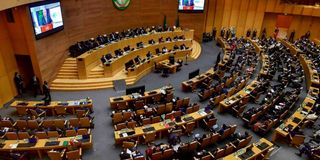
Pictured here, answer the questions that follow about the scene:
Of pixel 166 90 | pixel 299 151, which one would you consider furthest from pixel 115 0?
pixel 299 151

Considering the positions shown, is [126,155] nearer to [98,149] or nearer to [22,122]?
[98,149]

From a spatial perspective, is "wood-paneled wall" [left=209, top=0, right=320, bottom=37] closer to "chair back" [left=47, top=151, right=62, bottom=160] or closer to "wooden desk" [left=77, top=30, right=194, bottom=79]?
"wooden desk" [left=77, top=30, right=194, bottom=79]

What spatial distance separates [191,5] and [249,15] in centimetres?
798

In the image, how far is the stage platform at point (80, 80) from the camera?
15773 mm

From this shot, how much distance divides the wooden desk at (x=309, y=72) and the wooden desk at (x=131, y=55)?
9.22m

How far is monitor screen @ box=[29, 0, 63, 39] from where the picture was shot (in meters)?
13.8

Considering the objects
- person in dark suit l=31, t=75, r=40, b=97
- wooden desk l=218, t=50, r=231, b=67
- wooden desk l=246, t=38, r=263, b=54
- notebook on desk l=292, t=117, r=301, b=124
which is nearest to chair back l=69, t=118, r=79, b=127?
person in dark suit l=31, t=75, r=40, b=97

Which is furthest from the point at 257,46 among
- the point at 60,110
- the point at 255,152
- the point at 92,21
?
the point at 60,110

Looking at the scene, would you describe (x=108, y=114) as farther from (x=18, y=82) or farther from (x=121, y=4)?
(x=121, y=4)

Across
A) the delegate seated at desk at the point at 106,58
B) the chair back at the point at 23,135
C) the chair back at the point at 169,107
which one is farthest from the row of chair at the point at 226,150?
the delegate seated at desk at the point at 106,58

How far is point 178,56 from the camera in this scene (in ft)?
68.9

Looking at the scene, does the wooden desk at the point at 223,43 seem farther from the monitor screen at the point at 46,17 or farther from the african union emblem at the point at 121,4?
the monitor screen at the point at 46,17

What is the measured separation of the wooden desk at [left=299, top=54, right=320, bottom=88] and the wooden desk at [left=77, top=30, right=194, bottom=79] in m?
9.62

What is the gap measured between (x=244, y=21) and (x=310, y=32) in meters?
6.88
